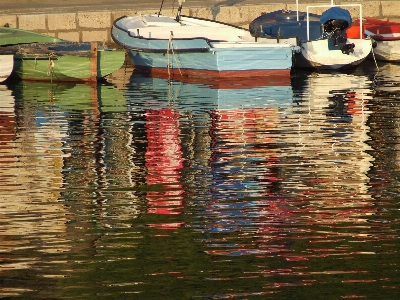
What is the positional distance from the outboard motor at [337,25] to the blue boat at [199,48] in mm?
891

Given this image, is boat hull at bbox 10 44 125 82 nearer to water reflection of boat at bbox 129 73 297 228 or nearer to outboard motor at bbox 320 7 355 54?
water reflection of boat at bbox 129 73 297 228

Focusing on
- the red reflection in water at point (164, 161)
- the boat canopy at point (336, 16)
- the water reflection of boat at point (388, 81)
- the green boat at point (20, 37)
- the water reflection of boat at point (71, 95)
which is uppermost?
the boat canopy at point (336, 16)

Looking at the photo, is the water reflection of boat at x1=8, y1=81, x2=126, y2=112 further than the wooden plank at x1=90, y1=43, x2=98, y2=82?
No

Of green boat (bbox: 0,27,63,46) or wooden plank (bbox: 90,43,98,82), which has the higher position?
green boat (bbox: 0,27,63,46)

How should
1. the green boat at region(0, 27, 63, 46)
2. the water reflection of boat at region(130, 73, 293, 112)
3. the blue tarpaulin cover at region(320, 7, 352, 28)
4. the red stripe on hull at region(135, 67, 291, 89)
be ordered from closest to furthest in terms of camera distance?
the water reflection of boat at region(130, 73, 293, 112), the red stripe on hull at region(135, 67, 291, 89), the blue tarpaulin cover at region(320, 7, 352, 28), the green boat at region(0, 27, 63, 46)

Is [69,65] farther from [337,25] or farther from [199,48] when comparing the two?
[337,25]

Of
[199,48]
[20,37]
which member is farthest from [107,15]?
[199,48]

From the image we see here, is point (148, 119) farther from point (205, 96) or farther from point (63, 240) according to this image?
point (63, 240)

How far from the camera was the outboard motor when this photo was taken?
23875 mm

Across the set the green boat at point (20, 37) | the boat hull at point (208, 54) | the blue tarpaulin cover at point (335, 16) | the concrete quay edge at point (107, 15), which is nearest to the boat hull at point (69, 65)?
the green boat at point (20, 37)

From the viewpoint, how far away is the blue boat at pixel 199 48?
23.1m

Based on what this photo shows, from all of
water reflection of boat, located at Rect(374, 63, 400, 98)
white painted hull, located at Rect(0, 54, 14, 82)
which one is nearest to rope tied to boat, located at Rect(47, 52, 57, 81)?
white painted hull, located at Rect(0, 54, 14, 82)

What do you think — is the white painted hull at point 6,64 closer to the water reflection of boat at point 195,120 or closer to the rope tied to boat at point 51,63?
the rope tied to boat at point 51,63

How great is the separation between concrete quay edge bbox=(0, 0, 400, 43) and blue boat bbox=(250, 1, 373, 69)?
2119 mm
